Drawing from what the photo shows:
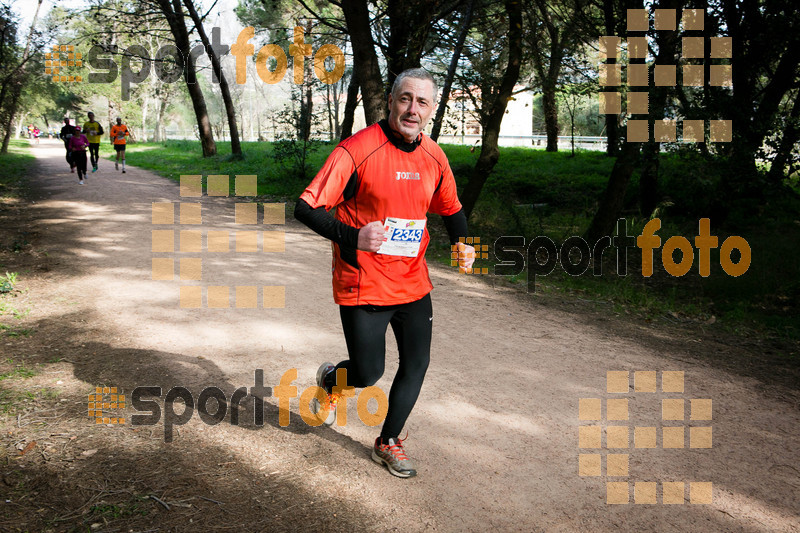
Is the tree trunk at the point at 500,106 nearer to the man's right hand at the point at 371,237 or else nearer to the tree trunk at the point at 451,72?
the tree trunk at the point at 451,72

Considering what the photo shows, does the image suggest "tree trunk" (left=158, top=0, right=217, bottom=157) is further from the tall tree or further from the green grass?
the tall tree

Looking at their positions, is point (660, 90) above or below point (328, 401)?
above

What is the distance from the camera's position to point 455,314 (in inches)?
287

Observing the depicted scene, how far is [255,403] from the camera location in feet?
15.1

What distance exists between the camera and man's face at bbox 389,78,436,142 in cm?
319

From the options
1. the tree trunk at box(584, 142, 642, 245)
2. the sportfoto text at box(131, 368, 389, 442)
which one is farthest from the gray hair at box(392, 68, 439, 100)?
the tree trunk at box(584, 142, 642, 245)

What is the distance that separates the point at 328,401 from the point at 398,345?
0.93m

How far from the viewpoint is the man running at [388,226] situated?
3174 mm

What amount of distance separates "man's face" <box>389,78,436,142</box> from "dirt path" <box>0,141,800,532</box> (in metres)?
2.08

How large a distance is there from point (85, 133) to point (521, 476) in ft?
61.3

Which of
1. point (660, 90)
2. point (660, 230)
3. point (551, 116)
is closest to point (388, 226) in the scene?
point (660, 90)

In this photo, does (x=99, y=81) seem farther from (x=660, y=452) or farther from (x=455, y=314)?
(x=660, y=452)

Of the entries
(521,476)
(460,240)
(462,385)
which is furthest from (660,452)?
(460,240)

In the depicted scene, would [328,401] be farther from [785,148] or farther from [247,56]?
[247,56]
